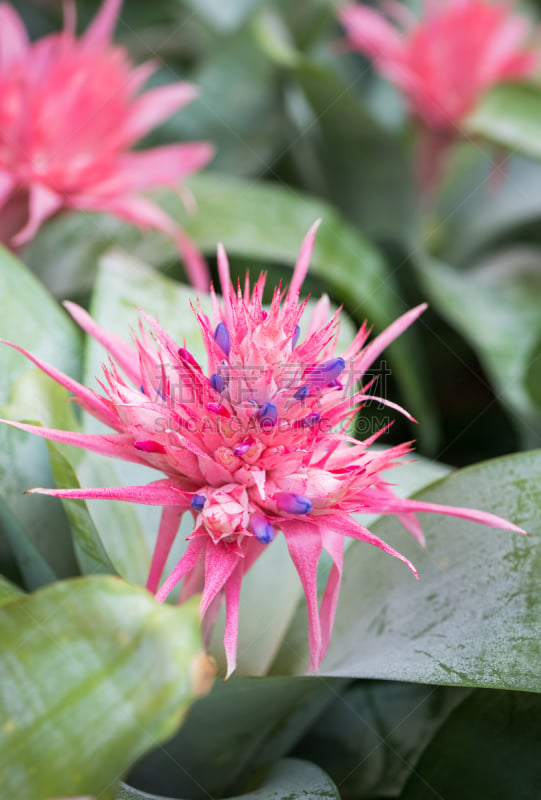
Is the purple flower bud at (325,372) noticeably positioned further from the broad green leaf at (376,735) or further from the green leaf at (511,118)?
the green leaf at (511,118)

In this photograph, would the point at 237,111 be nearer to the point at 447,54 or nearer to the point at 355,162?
the point at 355,162

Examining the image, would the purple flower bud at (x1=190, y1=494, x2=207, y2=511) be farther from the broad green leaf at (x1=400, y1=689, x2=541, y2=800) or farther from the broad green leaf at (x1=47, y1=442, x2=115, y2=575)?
the broad green leaf at (x1=400, y1=689, x2=541, y2=800)

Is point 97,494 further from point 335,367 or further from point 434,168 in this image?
point 434,168

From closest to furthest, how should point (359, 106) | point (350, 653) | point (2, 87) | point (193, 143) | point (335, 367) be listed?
1. point (335, 367)
2. point (350, 653)
3. point (2, 87)
4. point (359, 106)
5. point (193, 143)

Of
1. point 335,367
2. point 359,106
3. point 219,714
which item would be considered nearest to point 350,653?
point 219,714

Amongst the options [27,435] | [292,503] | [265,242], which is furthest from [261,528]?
[265,242]

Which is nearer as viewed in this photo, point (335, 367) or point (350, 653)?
point (335, 367)

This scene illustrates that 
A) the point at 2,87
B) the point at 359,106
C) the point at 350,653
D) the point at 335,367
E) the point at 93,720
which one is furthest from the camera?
the point at 359,106
